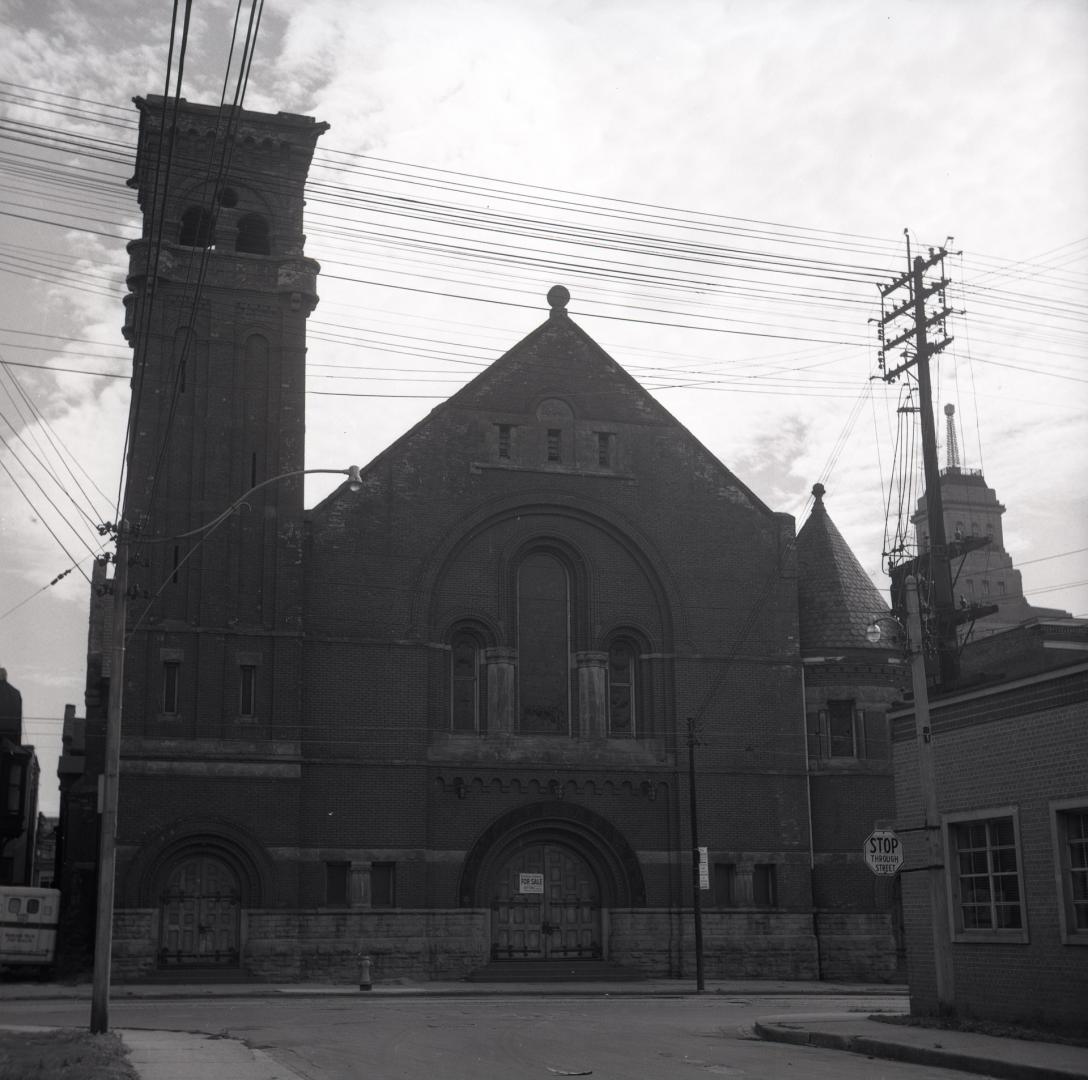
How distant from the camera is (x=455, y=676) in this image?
39.8 m

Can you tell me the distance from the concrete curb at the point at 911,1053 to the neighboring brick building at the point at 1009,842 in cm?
289

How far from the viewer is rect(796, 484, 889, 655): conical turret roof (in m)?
42.7

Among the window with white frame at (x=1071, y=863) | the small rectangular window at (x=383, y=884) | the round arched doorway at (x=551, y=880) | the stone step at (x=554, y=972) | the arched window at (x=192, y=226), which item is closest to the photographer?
the window with white frame at (x=1071, y=863)

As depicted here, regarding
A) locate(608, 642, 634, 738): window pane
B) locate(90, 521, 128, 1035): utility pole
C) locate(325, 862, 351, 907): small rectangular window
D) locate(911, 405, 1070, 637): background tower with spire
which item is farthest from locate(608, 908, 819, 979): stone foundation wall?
locate(911, 405, 1070, 637): background tower with spire

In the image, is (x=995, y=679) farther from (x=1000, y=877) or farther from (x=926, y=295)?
(x=926, y=295)

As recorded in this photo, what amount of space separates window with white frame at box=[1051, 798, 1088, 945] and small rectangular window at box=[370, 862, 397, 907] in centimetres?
2040

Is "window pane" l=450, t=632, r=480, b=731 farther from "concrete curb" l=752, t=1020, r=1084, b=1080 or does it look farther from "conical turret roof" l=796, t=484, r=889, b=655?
"concrete curb" l=752, t=1020, r=1084, b=1080

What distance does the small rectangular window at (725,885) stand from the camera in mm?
39812

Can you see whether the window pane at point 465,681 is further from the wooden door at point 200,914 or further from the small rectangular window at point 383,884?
the wooden door at point 200,914

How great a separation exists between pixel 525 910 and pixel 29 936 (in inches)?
479

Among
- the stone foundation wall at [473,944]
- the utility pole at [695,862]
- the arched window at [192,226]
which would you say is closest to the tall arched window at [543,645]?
the utility pole at [695,862]

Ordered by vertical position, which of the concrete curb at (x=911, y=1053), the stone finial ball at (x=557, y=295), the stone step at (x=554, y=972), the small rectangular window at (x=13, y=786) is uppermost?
the stone finial ball at (x=557, y=295)

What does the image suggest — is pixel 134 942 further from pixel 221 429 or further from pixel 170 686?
pixel 221 429

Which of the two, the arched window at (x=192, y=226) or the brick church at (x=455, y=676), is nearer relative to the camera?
the brick church at (x=455, y=676)
